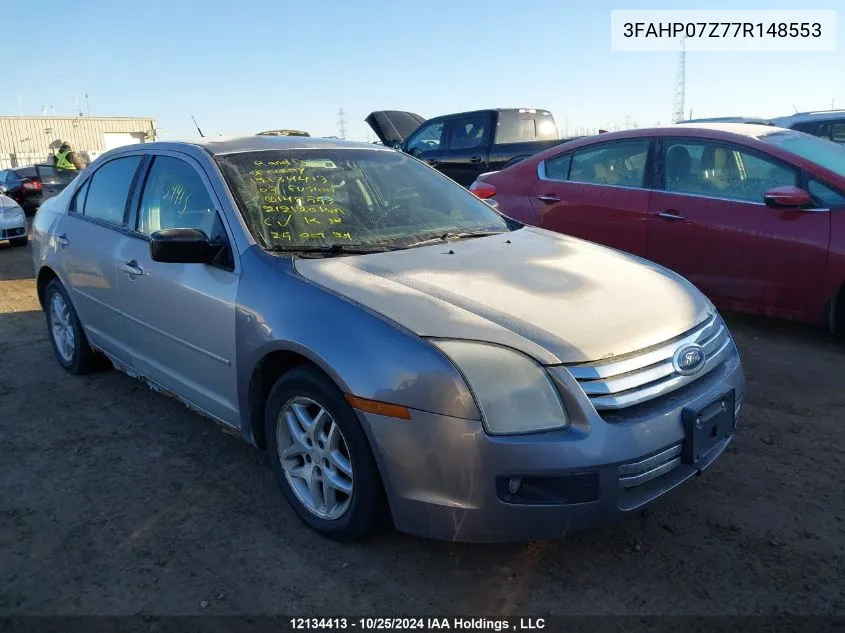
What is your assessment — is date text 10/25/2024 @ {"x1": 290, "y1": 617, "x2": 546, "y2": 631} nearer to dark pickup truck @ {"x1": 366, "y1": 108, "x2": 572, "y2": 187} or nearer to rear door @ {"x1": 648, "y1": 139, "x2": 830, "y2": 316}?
rear door @ {"x1": 648, "y1": 139, "x2": 830, "y2": 316}

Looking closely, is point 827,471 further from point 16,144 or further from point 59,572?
point 16,144

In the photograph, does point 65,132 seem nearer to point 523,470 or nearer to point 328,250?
point 328,250

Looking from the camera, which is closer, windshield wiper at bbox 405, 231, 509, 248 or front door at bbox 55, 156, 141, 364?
windshield wiper at bbox 405, 231, 509, 248

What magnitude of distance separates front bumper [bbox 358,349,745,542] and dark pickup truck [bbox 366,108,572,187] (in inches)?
336

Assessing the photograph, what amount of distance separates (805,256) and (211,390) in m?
3.83

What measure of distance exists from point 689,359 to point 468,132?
909 centimetres

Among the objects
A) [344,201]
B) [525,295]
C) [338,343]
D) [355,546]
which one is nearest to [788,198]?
[525,295]

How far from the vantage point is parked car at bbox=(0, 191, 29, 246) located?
1064 centimetres

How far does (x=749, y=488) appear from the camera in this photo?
3.04 meters

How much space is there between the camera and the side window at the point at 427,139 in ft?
38.0

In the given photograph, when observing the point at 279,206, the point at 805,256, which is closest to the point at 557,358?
the point at 279,206

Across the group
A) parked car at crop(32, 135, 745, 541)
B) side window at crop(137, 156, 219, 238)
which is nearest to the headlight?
parked car at crop(32, 135, 745, 541)

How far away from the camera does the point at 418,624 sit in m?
2.29

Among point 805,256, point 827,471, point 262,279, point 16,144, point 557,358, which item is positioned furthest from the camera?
point 16,144
